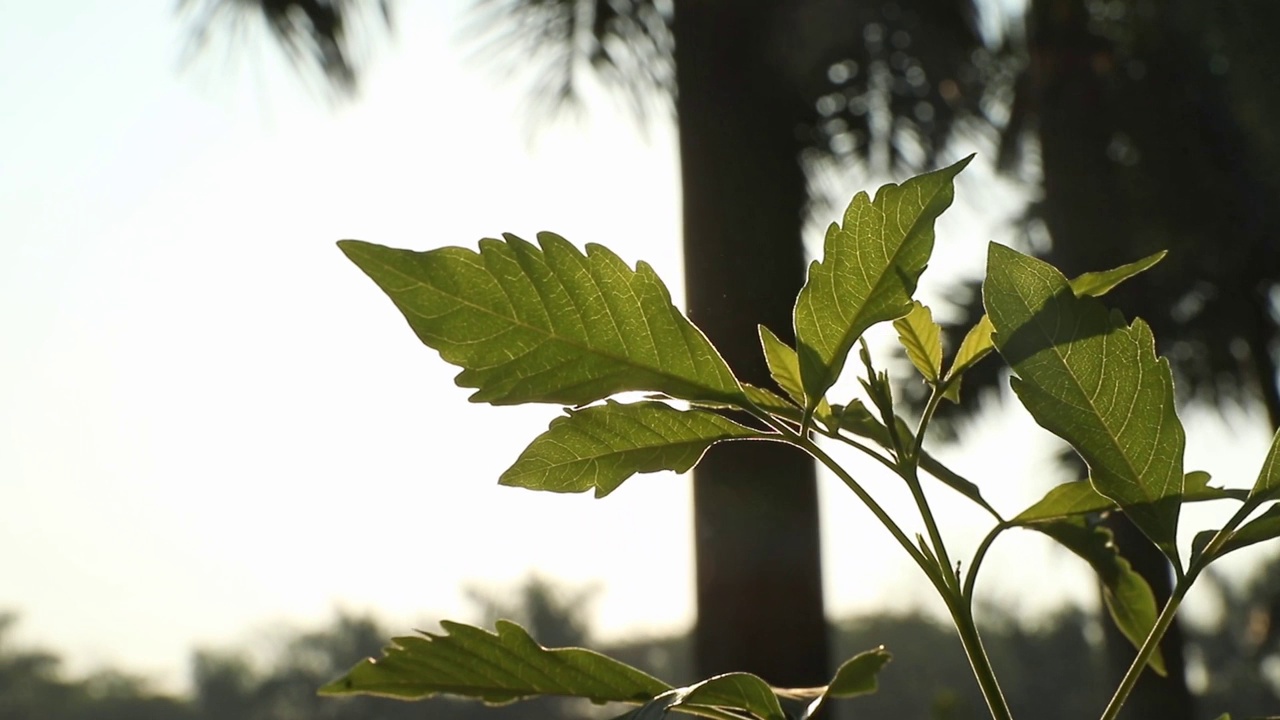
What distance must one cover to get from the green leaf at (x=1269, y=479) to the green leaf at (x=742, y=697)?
177 mm

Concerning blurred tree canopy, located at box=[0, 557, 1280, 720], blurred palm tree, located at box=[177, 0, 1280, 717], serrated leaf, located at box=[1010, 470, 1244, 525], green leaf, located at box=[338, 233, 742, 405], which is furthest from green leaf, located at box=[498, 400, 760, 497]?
blurred tree canopy, located at box=[0, 557, 1280, 720]

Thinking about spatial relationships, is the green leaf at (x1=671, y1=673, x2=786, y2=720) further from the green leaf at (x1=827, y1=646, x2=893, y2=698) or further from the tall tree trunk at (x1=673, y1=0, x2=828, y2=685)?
the tall tree trunk at (x1=673, y1=0, x2=828, y2=685)

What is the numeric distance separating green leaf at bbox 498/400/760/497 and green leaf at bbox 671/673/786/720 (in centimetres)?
8

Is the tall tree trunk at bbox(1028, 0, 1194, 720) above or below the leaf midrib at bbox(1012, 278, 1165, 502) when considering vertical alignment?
above

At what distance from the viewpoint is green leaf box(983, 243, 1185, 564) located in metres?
0.34

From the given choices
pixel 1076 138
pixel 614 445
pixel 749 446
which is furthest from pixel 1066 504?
pixel 1076 138

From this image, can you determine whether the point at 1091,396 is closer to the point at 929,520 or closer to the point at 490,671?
the point at 929,520

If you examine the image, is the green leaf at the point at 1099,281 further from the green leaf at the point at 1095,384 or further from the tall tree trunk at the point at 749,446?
the tall tree trunk at the point at 749,446

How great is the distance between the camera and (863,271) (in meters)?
0.37

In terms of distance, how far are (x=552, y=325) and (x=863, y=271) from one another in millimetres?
108

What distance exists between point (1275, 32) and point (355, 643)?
2.49 m

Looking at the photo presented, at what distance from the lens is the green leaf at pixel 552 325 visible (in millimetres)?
351

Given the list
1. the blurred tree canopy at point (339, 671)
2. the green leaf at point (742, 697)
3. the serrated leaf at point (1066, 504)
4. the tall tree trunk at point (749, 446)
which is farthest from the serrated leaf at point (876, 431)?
the blurred tree canopy at point (339, 671)

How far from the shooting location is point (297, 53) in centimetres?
243
